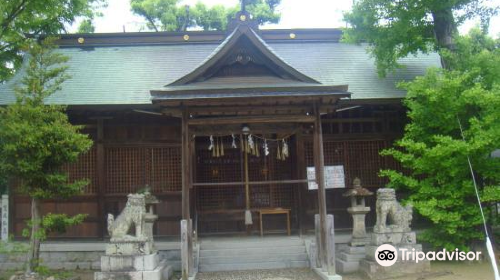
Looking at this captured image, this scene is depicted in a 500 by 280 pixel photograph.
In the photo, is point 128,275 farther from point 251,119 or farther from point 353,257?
point 353,257

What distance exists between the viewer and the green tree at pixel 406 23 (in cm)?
1202

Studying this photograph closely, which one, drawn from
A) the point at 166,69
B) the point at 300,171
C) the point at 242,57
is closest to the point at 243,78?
the point at 242,57

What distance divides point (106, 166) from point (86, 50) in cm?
586

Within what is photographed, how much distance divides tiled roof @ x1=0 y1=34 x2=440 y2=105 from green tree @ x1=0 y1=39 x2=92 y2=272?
8.57 feet

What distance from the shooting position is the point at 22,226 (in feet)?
41.2

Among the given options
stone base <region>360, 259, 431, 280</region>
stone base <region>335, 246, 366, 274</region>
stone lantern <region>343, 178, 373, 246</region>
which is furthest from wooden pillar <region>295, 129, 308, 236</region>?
stone base <region>360, 259, 431, 280</region>

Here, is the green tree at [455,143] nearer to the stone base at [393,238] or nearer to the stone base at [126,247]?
the stone base at [393,238]

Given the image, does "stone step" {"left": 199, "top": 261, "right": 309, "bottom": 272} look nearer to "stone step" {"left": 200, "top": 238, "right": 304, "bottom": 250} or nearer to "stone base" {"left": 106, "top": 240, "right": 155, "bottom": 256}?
"stone step" {"left": 200, "top": 238, "right": 304, "bottom": 250}

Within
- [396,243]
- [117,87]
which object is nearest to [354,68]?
[396,243]

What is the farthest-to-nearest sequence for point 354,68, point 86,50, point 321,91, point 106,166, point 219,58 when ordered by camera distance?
point 86,50
point 354,68
point 106,166
point 219,58
point 321,91

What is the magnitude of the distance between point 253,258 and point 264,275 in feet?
3.40

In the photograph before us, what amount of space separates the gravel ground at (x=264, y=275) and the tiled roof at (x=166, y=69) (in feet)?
17.5

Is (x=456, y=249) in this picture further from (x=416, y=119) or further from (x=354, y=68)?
(x=354, y=68)

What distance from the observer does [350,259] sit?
1097cm
